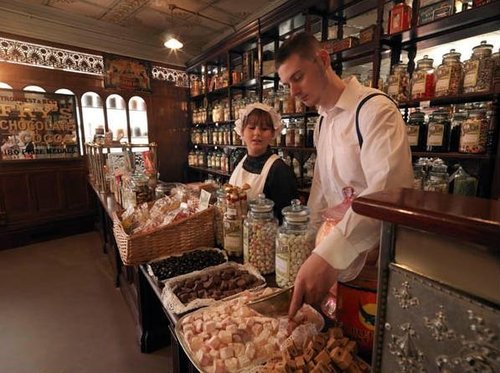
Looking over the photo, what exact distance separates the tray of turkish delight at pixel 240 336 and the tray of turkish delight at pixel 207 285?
75 mm

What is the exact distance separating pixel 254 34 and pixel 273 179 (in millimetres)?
2291

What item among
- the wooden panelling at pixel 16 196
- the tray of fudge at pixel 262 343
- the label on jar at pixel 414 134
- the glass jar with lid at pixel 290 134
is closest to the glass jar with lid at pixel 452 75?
the label on jar at pixel 414 134

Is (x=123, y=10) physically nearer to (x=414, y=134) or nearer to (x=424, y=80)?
(x=424, y=80)

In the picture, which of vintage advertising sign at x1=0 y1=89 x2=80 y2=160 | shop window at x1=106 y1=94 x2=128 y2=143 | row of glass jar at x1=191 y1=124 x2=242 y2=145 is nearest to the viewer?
vintage advertising sign at x1=0 y1=89 x2=80 y2=160

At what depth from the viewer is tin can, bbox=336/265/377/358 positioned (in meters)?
0.65

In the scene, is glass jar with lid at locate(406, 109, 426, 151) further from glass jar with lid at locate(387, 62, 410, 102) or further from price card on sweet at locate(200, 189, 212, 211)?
price card on sweet at locate(200, 189, 212, 211)

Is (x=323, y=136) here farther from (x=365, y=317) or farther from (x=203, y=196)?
(x=365, y=317)

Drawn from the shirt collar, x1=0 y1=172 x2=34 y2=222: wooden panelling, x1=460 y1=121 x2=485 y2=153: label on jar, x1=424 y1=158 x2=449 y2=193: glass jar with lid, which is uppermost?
the shirt collar

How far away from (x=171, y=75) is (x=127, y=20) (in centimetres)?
114

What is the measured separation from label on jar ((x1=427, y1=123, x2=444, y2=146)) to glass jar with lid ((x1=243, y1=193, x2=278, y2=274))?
1341 millimetres

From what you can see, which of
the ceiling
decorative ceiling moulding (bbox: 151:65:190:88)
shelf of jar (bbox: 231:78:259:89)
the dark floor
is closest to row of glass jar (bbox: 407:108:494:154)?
shelf of jar (bbox: 231:78:259:89)

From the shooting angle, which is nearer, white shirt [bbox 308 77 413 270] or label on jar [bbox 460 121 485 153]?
white shirt [bbox 308 77 413 270]

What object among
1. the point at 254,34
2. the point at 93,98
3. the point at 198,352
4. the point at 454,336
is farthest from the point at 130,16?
the point at 454,336

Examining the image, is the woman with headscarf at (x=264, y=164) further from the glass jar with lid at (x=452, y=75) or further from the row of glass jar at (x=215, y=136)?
the row of glass jar at (x=215, y=136)
